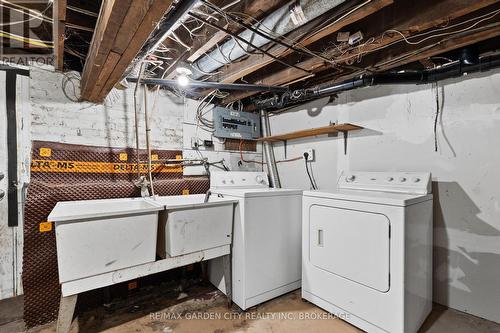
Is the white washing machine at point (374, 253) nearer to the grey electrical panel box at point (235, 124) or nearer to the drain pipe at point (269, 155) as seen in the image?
the drain pipe at point (269, 155)

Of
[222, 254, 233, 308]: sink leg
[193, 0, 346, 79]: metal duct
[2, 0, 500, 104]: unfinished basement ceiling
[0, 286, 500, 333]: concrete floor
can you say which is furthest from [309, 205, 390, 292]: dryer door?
[193, 0, 346, 79]: metal duct

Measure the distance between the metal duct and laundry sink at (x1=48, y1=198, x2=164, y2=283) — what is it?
1230 millimetres

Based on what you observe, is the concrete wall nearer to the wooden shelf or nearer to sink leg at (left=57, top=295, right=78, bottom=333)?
the wooden shelf

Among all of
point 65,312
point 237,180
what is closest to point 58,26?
point 65,312

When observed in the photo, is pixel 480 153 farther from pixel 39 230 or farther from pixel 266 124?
pixel 39 230

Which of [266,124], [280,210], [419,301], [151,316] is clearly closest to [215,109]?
[266,124]

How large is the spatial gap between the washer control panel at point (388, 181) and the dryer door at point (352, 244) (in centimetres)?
51

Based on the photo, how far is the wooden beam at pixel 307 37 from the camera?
1271 millimetres

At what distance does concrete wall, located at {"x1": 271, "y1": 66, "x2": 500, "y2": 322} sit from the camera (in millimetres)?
1760

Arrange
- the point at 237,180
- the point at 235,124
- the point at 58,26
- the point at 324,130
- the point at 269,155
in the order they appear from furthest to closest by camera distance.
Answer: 1. the point at 269,155
2. the point at 235,124
3. the point at 237,180
4. the point at 324,130
5. the point at 58,26

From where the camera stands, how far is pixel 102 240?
141 centimetres

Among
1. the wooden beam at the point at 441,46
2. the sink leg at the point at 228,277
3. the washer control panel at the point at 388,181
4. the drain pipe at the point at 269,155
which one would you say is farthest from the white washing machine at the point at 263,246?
the wooden beam at the point at 441,46

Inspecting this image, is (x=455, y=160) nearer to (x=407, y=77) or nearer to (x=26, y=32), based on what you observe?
(x=407, y=77)

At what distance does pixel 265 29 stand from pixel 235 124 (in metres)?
1.53
